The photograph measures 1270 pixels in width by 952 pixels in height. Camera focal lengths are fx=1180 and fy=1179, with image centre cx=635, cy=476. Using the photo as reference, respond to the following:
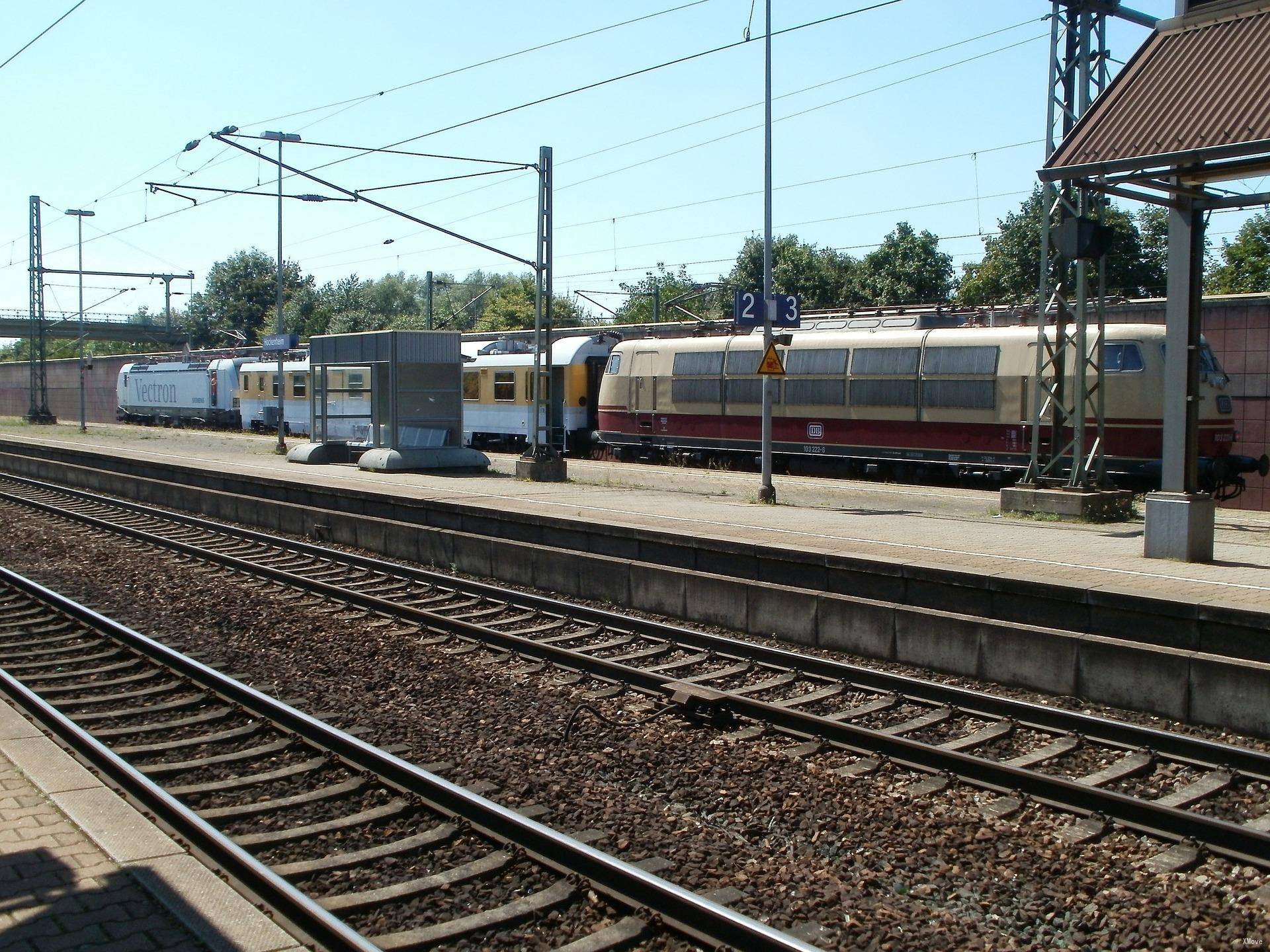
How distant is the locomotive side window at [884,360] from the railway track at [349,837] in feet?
57.4

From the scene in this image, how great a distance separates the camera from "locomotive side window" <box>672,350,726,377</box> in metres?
27.6

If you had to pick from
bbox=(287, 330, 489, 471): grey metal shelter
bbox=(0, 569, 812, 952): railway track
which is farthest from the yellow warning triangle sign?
bbox=(0, 569, 812, 952): railway track

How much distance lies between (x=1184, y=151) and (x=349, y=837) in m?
8.65

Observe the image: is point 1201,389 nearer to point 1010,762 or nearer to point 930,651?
point 930,651

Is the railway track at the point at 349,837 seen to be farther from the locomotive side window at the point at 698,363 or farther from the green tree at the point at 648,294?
the green tree at the point at 648,294

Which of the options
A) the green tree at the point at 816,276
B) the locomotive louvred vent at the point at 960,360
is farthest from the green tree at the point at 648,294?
the locomotive louvred vent at the point at 960,360

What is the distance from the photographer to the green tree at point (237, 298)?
92500mm

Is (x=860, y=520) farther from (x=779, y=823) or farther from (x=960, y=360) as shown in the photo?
(x=779, y=823)

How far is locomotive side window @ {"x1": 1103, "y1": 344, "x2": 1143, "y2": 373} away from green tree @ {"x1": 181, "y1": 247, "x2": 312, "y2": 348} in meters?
79.9

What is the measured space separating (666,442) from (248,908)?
24706 mm

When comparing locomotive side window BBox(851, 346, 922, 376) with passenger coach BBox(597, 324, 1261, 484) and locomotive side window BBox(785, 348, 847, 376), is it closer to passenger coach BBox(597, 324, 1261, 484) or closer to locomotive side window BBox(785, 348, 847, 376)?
passenger coach BBox(597, 324, 1261, 484)

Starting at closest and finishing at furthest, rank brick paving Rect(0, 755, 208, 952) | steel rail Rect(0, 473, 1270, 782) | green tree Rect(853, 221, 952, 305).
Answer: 1. brick paving Rect(0, 755, 208, 952)
2. steel rail Rect(0, 473, 1270, 782)
3. green tree Rect(853, 221, 952, 305)

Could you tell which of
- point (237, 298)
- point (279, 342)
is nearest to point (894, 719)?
point (279, 342)

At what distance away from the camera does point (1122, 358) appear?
68.0ft
